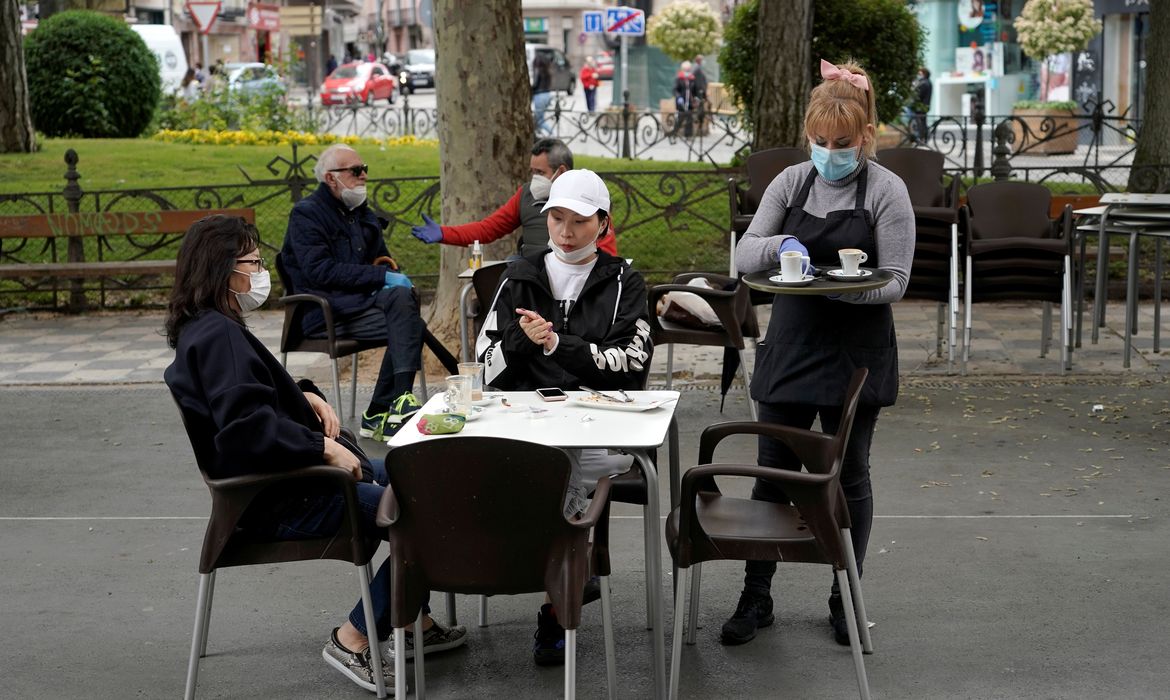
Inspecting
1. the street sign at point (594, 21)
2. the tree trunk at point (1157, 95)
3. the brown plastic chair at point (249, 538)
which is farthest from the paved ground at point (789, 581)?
the street sign at point (594, 21)

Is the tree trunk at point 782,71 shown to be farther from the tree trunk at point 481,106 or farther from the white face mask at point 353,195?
the white face mask at point 353,195

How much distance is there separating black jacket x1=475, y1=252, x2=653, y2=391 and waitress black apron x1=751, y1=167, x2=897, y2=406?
0.51 metres

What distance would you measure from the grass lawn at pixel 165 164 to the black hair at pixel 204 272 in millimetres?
11247

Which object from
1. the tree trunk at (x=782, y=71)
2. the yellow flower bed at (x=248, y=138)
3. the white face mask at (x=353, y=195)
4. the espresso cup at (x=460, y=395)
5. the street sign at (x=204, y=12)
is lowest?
the espresso cup at (x=460, y=395)

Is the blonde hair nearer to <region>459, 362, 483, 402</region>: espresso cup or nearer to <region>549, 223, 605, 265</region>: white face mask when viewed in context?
<region>549, 223, 605, 265</region>: white face mask

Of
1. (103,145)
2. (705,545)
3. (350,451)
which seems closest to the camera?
(705,545)

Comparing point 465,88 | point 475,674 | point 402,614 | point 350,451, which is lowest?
point 475,674

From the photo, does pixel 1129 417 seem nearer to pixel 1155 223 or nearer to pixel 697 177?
pixel 1155 223

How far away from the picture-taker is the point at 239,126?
67.4 feet

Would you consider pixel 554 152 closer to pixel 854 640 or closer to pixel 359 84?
pixel 854 640

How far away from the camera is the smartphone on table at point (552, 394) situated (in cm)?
464

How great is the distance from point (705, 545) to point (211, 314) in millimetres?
1615

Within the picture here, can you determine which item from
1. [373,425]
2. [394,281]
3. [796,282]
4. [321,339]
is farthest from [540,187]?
[796,282]

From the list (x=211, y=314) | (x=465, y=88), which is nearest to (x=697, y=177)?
(x=465, y=88)
